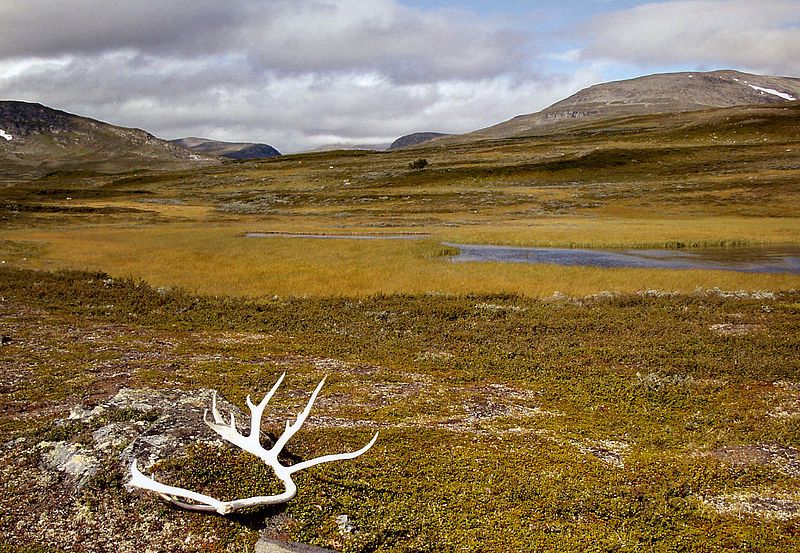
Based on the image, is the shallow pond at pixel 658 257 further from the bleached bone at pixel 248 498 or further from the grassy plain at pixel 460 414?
the bleached bone at pixel 248 498

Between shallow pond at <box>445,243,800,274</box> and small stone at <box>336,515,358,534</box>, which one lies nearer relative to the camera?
small stone at <box>336,515,358,534</box>

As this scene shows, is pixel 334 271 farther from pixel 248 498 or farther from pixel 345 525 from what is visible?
pixel 248 498

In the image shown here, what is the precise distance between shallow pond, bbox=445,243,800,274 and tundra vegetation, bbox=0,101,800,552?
3.75 meters

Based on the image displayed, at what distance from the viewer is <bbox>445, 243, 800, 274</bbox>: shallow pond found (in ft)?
155

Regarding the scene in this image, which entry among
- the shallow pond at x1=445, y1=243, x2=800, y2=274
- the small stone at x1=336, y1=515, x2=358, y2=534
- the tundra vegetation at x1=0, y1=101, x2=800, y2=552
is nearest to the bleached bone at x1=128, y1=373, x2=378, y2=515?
the tundra vegetation at x1=0, y1=101, x2=800, y2=552

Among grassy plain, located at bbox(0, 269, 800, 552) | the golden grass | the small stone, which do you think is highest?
the golden grass

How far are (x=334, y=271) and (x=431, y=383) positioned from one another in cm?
2680

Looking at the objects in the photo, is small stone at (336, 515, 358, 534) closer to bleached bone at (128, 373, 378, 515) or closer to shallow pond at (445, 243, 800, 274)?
bleached bone at (128, 373, 378, 515)

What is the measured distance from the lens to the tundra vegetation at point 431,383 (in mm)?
10188

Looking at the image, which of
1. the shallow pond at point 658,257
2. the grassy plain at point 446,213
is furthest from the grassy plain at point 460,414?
the shallow pond at point 658,257

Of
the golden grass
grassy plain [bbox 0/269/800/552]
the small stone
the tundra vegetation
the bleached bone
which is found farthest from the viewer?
the golden grass

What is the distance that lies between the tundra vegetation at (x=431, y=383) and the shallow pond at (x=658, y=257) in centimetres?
375

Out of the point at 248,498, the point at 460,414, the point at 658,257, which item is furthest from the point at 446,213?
the point at 248,498

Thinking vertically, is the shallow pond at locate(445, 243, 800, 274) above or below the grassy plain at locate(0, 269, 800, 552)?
above
